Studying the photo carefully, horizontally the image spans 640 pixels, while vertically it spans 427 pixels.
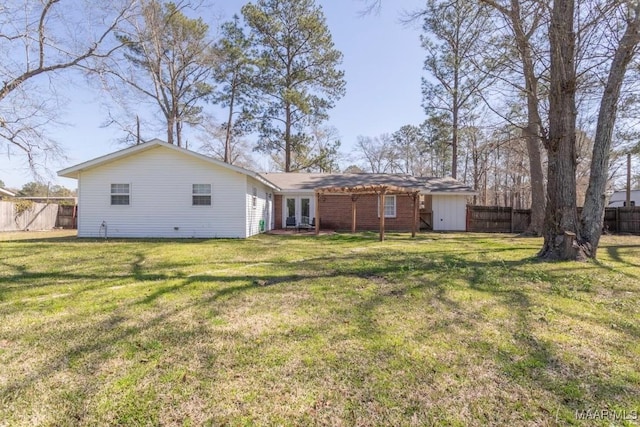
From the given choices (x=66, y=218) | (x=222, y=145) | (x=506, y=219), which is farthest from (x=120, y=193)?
(x=506, y=219)

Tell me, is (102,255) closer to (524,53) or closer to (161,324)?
(161,324)

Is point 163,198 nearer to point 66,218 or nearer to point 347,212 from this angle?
point 347,212

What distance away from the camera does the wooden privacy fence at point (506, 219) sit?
16.7 metres

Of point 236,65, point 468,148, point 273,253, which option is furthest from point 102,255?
point 468,148

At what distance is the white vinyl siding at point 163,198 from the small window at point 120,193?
0.59 feet

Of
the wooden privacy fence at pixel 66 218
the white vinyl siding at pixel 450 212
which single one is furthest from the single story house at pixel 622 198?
the wooden privacy fence at pixel 66 218

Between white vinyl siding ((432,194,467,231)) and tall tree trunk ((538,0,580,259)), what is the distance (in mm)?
9286

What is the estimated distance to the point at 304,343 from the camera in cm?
305

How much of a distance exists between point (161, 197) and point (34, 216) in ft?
36.4

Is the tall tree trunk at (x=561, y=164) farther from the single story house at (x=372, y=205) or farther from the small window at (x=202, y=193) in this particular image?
the small window at (x=202, y=193)

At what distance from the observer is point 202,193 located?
40.0ft

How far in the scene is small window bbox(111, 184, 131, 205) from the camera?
12250mm

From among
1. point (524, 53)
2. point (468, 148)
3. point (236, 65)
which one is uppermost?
point (236, 65)

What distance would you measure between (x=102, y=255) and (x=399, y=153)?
28.4 meters
